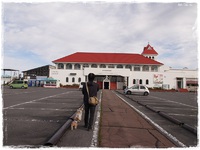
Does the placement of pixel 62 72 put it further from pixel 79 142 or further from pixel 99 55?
pixel 79 142

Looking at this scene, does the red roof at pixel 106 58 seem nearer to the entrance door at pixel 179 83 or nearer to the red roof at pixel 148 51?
the entrance door at pixel 179 83

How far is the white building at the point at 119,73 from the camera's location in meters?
51.9

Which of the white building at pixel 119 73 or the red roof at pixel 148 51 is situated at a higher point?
the red roof at pixel 148 51

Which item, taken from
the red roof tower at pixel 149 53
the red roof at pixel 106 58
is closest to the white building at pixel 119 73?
the red roof at pixel 106 58

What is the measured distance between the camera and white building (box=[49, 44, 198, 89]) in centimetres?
5191

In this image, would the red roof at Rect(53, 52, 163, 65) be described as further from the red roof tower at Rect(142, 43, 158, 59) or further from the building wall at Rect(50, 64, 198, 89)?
the red roof tower at Rect(142, 43, 158, 59)

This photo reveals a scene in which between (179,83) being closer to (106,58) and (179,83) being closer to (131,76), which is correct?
(131,76)

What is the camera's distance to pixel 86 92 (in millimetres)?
5973

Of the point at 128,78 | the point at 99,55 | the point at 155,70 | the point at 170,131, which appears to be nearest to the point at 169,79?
the point at 155,70

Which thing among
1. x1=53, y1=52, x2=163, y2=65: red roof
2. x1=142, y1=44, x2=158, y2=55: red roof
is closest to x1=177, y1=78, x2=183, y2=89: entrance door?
x1=53, y1=52, x2=163, y2=65: red roof

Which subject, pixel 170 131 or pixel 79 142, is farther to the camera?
pixel 170 131

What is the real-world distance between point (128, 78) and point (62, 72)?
18.1m

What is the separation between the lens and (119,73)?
169ft

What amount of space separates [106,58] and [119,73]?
911 centimetres
